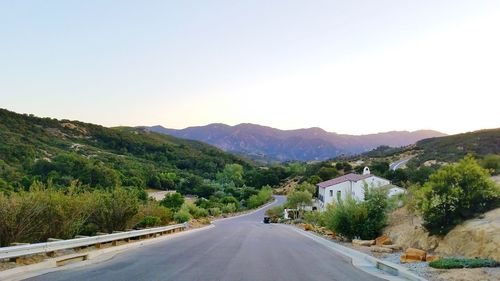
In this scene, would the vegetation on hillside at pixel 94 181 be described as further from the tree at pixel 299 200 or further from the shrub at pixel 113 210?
the tree at pixel 299 200

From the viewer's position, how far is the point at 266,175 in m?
161

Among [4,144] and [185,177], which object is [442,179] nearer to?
[4,144]

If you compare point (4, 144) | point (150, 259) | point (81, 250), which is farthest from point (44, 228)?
point (4, 144)

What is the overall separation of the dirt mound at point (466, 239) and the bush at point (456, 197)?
0.50 metres

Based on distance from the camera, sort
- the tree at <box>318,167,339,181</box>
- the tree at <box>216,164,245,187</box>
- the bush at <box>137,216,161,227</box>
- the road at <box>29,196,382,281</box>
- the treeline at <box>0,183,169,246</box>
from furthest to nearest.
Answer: the tree at <box>216,164,245,187</box> → the tree at <box>318,167,339,181</box> → the bush at <box>137,216,161,227</box> → the treeline at <box>0,183,169,246</box> → the road at <box>29,196,382,281</box>

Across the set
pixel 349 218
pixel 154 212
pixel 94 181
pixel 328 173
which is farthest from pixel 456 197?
pixel 328 173

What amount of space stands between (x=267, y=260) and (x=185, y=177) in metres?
112

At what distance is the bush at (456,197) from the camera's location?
17938 millimetres

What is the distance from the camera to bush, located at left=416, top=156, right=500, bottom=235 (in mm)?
17938

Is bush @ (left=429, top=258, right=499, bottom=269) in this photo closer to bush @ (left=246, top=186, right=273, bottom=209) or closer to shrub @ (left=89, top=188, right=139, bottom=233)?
shrub @ (left=89, top=188, right=139, bottom=233)

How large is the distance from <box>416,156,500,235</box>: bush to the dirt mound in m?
0.50

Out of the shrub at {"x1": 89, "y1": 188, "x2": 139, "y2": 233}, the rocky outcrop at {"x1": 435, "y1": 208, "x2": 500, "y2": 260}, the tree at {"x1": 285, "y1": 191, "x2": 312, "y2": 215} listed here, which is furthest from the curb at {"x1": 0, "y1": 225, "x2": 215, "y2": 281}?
the tree at {"x1": 285, "y1": 191, "x2": 312, "y2": 215}

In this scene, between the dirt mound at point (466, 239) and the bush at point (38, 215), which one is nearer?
the bush at point (38, 215)

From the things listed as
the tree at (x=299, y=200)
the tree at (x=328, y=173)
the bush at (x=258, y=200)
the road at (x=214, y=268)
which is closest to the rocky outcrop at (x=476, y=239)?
the road at (x=214, y=268)
